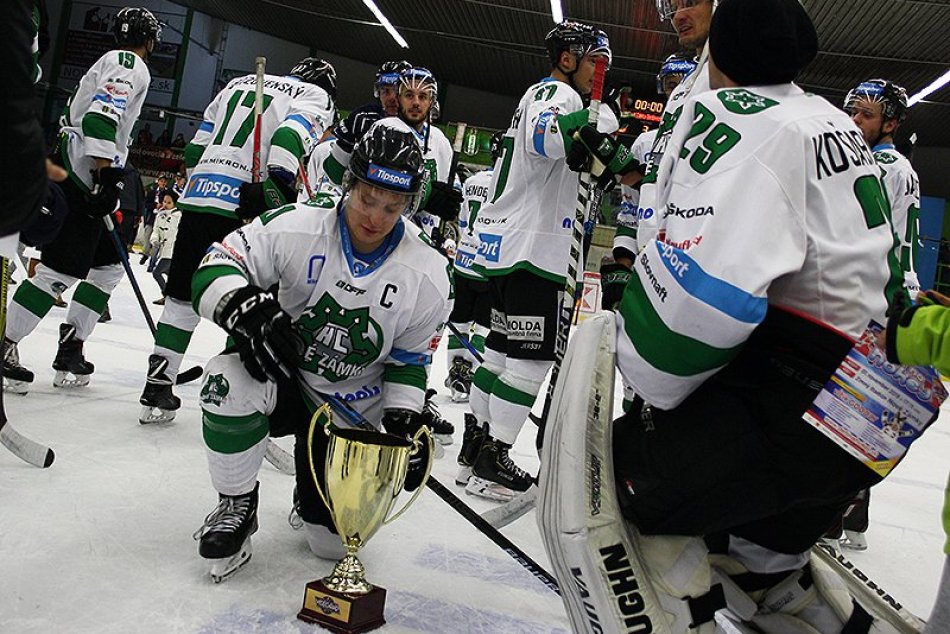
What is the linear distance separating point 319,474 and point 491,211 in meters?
1.37

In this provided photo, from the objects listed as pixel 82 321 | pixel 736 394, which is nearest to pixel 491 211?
pixel 82 321

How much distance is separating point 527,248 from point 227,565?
60.8 inches

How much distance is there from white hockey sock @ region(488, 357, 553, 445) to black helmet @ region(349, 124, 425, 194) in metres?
1.04

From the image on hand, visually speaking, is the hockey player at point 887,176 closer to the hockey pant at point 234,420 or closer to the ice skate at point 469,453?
the ice skate at point 469,453

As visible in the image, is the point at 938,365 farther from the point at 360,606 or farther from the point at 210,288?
the point at 210,288

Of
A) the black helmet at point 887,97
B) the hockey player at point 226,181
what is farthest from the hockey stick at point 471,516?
the black helmet at point 887,97

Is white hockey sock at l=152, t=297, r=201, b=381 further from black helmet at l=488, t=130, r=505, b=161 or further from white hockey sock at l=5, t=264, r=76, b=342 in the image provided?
black helmet at l=488, t=130, r=505, b=161


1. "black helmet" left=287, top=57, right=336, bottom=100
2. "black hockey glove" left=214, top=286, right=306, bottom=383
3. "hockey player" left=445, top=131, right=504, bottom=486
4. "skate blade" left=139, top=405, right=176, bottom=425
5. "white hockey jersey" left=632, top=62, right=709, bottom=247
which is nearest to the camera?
"black hockey glove" left=214, top=286, right=306, bottom=383

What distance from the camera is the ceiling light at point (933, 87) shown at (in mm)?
11770

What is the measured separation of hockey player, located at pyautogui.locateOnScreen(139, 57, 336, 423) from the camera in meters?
3.08

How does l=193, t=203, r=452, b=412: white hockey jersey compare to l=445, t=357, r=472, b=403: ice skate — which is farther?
l=445, t=357, r=472, b=403: ice skate

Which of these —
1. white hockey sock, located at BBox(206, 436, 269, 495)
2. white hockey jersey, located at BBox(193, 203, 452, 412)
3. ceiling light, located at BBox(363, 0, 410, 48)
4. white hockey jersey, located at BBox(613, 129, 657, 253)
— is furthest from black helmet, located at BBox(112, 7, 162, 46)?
ceiling light, located at BBox(363, 0, 410, 48)

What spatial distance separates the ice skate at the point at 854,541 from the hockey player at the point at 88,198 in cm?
293

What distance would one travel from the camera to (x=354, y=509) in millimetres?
1712
